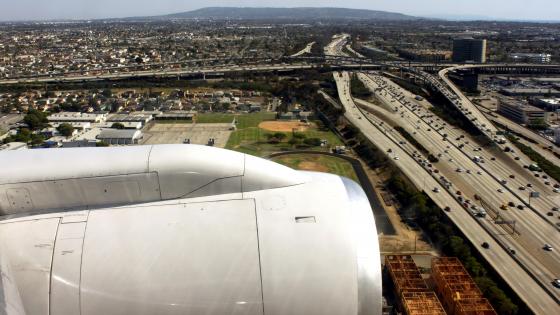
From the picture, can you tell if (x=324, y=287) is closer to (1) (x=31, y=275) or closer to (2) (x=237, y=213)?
(2) (x=237, y=213)

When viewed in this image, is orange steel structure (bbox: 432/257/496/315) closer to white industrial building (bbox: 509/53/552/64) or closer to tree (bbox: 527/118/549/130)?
tree (bbox: 527/118/549/130)

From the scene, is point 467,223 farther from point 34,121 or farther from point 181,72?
point 181,72

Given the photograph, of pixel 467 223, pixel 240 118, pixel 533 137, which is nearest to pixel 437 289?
pixel 467 223

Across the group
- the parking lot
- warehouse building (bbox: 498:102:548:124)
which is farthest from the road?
the parking lot

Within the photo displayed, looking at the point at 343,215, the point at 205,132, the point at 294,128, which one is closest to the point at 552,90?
the point at 294,128

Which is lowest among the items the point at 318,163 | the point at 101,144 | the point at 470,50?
the point at 318,163
